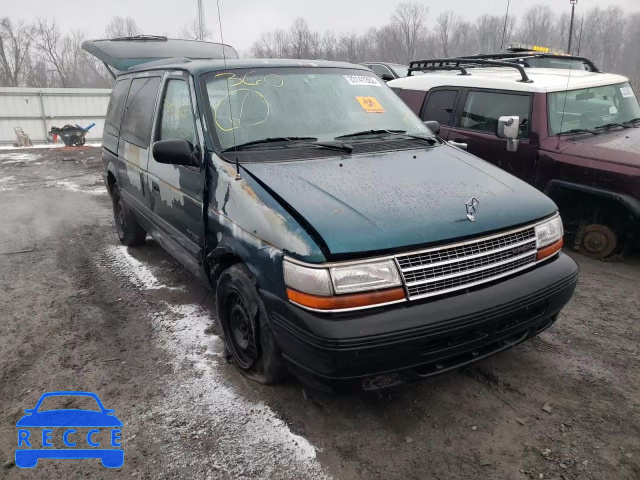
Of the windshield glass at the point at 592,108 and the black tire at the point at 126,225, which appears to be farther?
the black tire at the point at 126,225

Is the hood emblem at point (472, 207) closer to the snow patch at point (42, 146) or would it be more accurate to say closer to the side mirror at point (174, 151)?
the side mirror at point (174, 151)

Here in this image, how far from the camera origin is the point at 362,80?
388cm

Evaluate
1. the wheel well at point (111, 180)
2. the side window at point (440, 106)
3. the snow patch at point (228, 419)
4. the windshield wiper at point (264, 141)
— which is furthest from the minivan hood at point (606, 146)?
the wheel well at point (111, 180)

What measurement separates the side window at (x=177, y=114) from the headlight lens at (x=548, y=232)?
7.44ft

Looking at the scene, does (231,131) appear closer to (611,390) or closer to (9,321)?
(9,321)

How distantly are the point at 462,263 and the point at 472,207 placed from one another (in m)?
0.34

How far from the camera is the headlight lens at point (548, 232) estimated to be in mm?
2754

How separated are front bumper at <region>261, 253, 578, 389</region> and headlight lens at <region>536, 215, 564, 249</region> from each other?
0.90 feet

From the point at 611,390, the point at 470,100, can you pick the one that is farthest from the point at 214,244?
the point at 470,100

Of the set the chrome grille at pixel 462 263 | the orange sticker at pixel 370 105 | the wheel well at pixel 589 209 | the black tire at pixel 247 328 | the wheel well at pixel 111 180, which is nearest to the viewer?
the chrome grille at pixel 462 263

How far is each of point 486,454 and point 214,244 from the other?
197 centimetres

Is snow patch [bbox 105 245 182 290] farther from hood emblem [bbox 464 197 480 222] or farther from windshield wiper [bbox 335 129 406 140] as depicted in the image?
hood emblem [bbox 464 197 480 222]

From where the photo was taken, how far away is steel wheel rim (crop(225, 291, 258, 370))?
2807 mm

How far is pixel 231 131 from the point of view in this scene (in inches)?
123
